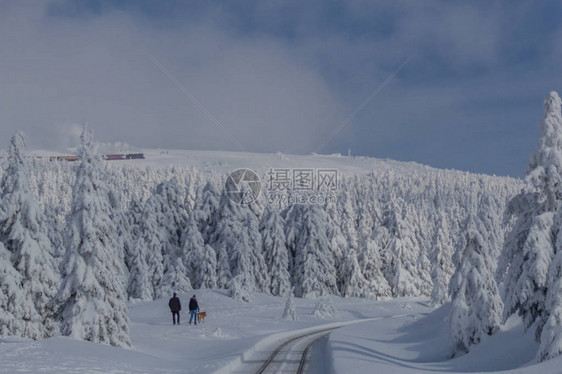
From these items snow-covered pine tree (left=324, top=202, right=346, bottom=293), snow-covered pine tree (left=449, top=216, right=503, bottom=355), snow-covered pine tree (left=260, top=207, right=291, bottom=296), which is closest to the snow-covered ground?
snow-covered pine tree (left=449, top=216, right=503, bottom=355)

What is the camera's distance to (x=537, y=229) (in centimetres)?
2262

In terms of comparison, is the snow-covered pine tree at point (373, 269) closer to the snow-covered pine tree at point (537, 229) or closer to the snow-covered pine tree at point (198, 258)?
the snow-covered pine tree at point (198, 258)

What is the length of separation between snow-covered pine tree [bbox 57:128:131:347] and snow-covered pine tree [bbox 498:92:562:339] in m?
18.0

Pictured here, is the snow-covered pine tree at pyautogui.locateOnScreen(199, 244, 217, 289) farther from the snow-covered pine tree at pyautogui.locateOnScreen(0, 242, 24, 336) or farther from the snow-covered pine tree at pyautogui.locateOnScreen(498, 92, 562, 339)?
the snow-covered pine tree at pyautogui.locateOnScreen(498, 92, 562, 339)

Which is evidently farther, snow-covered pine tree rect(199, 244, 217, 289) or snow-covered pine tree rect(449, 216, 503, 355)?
snow-covered pine tree rect(199, 244, 217, 289)

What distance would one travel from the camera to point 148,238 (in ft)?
187

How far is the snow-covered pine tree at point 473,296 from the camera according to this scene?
1040 inches

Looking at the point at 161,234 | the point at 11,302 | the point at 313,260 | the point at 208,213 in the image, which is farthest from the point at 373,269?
the point at 11,302

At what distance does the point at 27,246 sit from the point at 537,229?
2574 cm

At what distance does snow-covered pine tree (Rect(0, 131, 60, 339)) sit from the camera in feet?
93.1

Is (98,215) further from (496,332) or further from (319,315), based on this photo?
(319,315)

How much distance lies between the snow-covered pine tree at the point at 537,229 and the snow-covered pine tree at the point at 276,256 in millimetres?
40870

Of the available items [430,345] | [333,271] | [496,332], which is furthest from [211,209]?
[496,332]

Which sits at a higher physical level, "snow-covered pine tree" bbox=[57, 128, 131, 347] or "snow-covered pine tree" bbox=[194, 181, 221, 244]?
"snow-covered pine tree" bbox=[194, 181, 221, 244]
